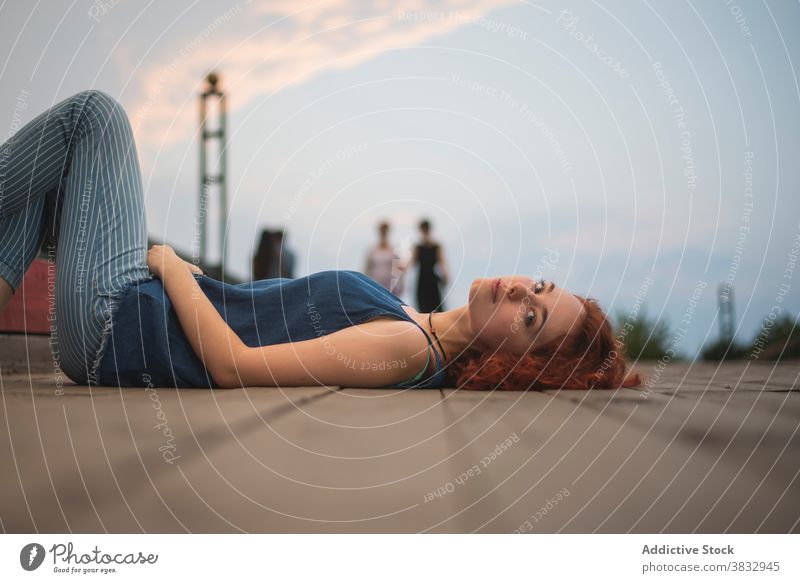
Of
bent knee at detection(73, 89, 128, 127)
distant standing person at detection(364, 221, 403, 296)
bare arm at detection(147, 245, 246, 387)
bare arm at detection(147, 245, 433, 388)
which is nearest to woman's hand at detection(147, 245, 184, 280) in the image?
bare arm at detection(147, 245, 246, 387)

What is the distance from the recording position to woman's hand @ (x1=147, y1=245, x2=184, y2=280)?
3.61 ft

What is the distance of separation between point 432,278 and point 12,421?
220cm

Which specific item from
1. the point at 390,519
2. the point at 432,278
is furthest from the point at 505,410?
the point at 432,278

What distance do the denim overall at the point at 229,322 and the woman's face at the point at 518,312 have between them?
112mm

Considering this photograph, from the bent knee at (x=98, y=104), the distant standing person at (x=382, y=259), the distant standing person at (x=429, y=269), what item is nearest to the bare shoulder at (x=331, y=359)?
the bent knee at (x=98, y=104)

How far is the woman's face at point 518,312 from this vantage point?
1.10 m

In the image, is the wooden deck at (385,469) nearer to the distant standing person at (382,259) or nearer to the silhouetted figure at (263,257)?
the distant standing person at (382,259)

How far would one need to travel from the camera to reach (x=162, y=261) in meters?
1.11

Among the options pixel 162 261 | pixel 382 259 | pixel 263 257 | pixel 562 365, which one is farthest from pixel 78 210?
pixel 263 257

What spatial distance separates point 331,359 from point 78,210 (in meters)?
0.54

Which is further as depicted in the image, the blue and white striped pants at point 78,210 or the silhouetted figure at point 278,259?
the silhouetted figure at point 278,259

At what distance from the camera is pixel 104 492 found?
52cm

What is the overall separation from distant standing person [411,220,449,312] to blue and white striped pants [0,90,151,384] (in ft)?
5.79

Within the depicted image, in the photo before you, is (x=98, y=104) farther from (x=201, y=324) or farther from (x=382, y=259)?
(x=382, y=259)
